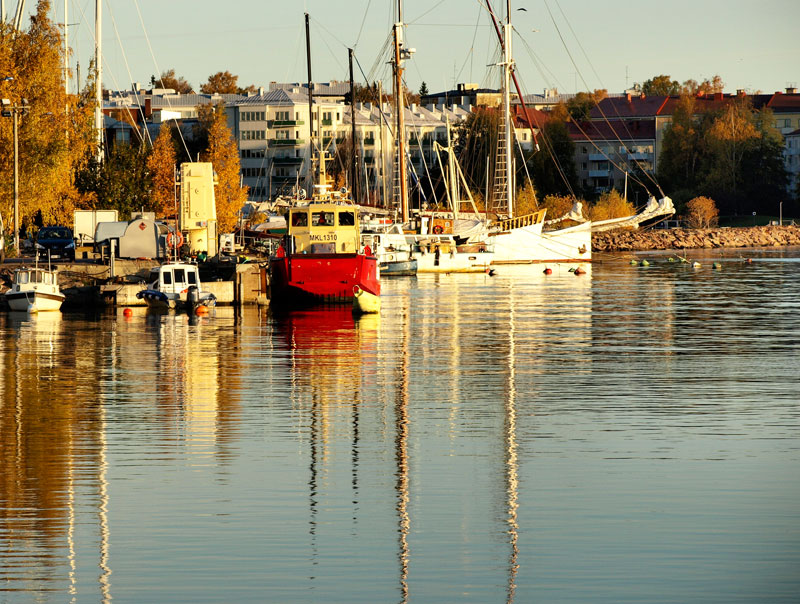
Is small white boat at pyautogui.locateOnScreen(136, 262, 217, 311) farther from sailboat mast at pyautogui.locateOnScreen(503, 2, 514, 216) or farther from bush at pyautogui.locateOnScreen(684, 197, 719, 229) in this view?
bush at pyautogui.locateOnScreen(684, 197, 719, 229)

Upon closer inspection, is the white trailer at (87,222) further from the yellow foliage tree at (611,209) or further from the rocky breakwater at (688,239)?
the yellow foliage tree at (611,209)

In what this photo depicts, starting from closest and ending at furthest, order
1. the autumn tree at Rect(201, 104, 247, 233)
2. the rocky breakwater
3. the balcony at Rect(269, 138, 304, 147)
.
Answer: the autumn tree at Rect(201, 104, 247, 233), the rocky breakwater, the balcony at Rect(269, 138, 304, 147)

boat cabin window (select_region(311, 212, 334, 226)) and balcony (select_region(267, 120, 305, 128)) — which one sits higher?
balcony (select_region(267, 120, 305, 128))

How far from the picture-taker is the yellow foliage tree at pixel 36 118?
67.6 m

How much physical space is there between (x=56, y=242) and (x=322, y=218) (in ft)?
67.9

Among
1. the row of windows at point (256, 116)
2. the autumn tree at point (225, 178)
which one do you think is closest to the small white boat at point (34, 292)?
the autumn tree at point (225, 178)

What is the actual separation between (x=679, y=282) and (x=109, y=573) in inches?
2805

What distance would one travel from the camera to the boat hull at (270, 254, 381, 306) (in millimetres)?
56219

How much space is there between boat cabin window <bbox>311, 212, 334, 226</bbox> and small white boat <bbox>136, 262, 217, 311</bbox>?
17.9 feet

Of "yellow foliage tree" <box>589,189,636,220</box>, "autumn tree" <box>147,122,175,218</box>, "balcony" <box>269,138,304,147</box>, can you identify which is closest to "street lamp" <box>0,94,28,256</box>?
"autumn tree" <box>147,122,175,218</box>

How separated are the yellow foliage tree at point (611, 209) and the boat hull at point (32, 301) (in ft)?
352

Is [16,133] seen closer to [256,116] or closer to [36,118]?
[36,118]

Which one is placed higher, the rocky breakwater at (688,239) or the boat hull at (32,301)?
the rocky breakwater at (688,239)

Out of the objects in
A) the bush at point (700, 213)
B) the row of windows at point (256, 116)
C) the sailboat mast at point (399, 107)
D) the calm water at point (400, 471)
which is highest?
the row of windows at point (256, 116)
